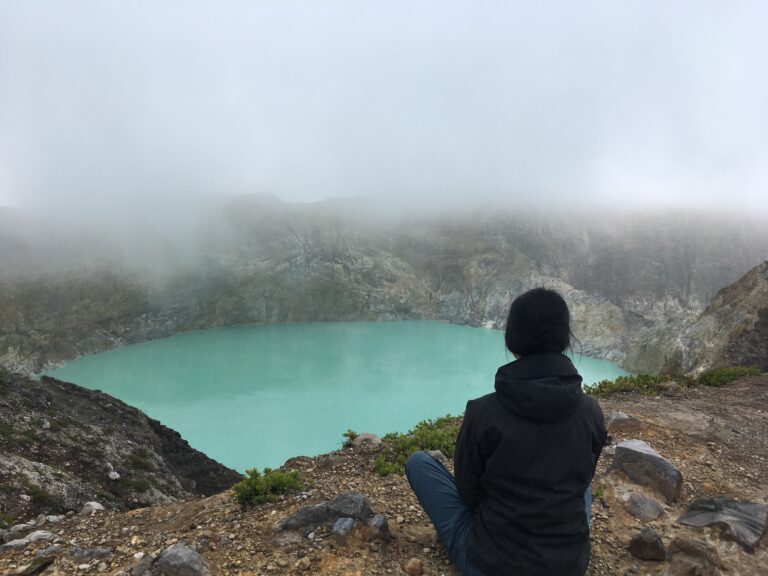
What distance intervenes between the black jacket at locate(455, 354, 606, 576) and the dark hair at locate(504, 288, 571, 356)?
0.09 metres

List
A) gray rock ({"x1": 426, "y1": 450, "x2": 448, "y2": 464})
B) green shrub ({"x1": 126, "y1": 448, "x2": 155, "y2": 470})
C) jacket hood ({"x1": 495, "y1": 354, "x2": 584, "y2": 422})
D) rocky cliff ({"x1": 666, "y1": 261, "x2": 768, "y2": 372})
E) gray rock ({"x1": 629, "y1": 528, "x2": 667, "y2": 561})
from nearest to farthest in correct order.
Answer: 1. jacket hood ({"x1": 495, "y1": 354, "x2": 584, "y2": 422})
2. gray rock ({"x1": 629, "y1": 528, "x2": 667, "y2": 561})
3. gray rock ({"x1": 426, "y1": 450, "x2": 448, "y2": 464})
4. green shrub ({"x1": 126, "y1": 448, "x2": 155, "y2": 470})
5. rocky cliff ({"x1": 666, "y1": 261, "x2": 768, "y2": 372})

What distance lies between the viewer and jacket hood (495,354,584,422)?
279 cm

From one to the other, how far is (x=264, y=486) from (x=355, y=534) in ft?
4.94

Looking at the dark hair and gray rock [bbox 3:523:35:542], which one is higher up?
the dark hair

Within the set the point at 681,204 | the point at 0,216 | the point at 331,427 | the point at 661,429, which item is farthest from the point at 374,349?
the point at 681,204

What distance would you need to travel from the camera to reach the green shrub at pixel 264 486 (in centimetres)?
520

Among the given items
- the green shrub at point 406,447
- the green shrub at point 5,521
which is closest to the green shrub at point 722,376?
the green shrub at point 406,447

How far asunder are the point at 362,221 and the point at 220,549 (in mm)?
80282

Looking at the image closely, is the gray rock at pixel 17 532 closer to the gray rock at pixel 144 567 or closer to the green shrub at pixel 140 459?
the gray rock at pixel 144 567

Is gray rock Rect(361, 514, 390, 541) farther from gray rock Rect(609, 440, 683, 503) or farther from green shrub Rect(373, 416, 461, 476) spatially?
gray rock Rect(609, 440, 683, 503)

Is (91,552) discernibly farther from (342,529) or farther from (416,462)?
(416,462)

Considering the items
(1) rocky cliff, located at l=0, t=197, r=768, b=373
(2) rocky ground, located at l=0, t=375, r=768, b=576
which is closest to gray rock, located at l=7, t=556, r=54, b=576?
(2) rocky ground, located at l=0, t=375, r=768, b=576

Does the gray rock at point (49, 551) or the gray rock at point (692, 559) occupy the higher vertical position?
the gray rock at point (692, 559)

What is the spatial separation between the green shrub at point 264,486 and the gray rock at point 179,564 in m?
1.13
